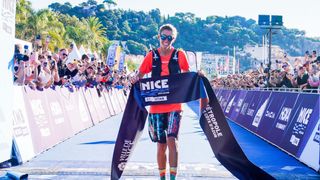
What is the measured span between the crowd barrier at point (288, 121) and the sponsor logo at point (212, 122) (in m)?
2.65

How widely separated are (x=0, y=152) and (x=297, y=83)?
32.6 feet

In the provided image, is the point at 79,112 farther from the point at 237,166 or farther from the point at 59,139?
the point at 237,166

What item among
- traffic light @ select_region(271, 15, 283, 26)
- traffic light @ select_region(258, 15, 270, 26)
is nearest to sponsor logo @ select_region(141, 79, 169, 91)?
traffic light @ select_region(258, 15, 270, 26)

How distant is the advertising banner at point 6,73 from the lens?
6.72m

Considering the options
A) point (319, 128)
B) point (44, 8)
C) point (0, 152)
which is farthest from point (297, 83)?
point (44, 8)

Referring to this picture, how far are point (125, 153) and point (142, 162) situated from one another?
214cm

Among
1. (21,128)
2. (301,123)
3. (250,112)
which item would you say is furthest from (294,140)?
(250,112)

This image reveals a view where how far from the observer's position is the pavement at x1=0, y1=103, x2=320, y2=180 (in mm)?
7145

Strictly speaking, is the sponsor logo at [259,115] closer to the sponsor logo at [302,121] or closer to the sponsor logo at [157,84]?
the sponsor logo at [302,121]

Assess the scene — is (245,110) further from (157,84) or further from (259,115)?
(157,84)

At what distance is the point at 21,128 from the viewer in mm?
8297

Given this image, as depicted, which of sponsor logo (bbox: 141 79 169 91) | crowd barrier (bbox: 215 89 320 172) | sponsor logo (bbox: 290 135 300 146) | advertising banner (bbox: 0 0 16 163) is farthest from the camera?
sponsor logo (bbox: 290 135 300 146)

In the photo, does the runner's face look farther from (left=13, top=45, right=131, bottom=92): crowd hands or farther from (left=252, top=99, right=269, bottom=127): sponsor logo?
(left=252, top=99, right=269, bottom=127): sponsor logo

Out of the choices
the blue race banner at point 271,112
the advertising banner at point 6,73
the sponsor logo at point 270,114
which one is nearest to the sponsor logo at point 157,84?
the advertising banner at point 6,73
